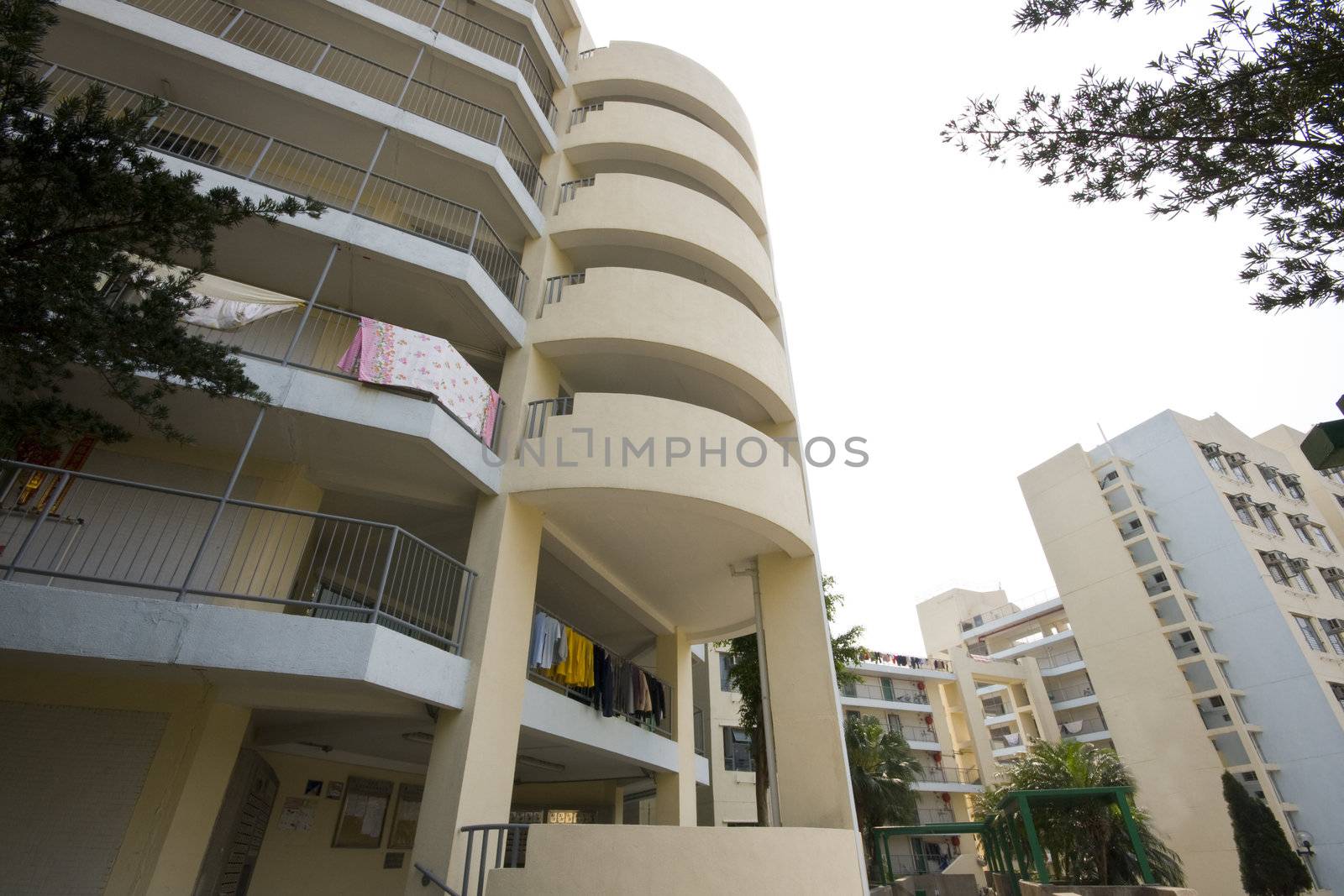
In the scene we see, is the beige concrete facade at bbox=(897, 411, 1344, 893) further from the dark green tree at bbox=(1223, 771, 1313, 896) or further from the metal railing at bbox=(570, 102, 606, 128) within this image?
the metal railing at bbox=(570, 102, 606, 128)

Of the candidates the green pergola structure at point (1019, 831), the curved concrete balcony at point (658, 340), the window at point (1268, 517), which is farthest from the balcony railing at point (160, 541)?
the window at point (1268, 517)

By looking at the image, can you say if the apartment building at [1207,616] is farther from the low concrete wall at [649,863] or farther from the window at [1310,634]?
the low concrete wall at [649,863]

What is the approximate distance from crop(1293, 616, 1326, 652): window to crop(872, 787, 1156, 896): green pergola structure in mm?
16660

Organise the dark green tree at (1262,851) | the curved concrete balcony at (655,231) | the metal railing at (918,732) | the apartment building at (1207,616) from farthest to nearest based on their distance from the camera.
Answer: the metal railing at (918,732), the apartment building at (1207,616), the dark green tree at (1262,851), the curved concrete balcony at (655,231)

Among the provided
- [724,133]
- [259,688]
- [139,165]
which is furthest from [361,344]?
[724,133]

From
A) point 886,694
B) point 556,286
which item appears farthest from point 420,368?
point 886,694

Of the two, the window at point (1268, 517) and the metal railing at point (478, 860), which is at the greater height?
the window at point (1268, 517)

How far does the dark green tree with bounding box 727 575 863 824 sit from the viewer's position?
54.1 feet

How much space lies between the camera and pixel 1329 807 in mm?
24375

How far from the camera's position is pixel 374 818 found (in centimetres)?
1184

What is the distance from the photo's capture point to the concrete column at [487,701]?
730 cm

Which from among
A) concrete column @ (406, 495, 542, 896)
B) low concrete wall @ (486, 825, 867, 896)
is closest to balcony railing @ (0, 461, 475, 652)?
concrete column @ (406, 495, 542, 896)

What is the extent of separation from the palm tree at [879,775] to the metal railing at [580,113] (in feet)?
69.7

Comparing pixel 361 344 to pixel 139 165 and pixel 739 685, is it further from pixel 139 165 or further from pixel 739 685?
pixel 739 685
